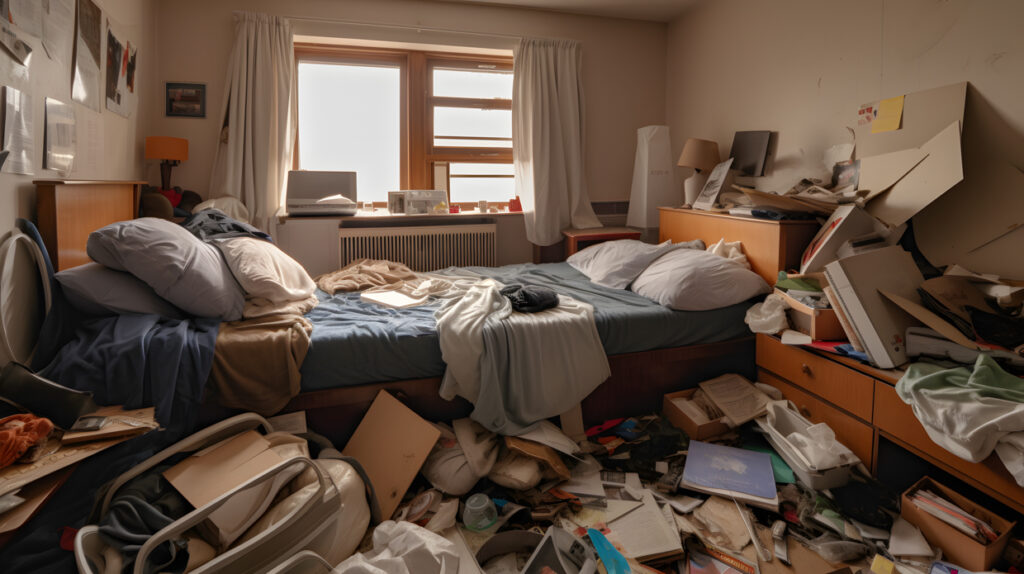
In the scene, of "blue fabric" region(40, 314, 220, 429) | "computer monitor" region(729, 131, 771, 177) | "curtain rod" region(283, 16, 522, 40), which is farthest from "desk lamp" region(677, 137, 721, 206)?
"blue fabric" region(40, 314, 220, 429)

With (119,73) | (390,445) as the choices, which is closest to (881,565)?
(390,445)

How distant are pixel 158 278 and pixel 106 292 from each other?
160mm

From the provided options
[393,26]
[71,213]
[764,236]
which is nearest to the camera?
[71,213]

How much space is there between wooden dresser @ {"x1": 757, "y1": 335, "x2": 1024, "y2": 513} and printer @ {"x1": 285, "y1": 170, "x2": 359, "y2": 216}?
8.84ft

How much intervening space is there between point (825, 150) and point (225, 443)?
118 inches

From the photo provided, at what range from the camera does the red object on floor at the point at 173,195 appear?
327 centimetres

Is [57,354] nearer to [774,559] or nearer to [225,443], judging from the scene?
[225,443]

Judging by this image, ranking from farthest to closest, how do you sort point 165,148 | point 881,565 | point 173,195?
point 173,195 < point 165,148 < point 881,565

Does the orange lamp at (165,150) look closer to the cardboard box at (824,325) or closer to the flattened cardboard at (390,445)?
the flattened cardboard at (390,445)

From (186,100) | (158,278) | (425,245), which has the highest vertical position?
(186,100)

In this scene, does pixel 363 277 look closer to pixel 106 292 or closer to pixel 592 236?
pixel 106 292

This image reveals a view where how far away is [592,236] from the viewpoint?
150 inches

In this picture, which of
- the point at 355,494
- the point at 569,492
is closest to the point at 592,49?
the point at 569,492

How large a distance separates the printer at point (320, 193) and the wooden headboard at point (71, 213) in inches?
45.6
